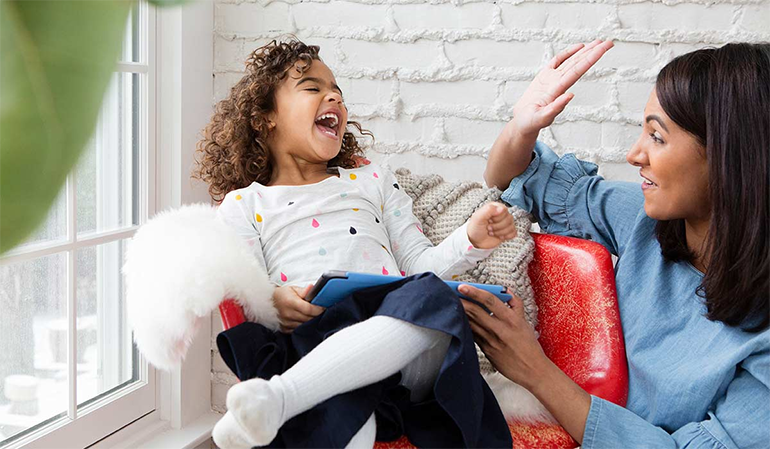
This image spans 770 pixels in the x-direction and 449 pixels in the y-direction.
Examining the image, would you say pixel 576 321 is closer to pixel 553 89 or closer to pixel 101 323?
pixel 553 89

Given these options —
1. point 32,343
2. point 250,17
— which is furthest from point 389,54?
point 32,343

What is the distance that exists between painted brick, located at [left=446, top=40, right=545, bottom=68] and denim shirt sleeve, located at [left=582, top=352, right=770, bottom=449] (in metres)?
1.00

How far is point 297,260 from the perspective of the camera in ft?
4.87

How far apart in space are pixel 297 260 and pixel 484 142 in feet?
2.47

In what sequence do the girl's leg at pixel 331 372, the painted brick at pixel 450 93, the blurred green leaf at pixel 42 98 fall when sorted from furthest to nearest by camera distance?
the painted brick at pixel 450 93 < the girl's leg at pixel 331 372 < the blurred green leaf at pixel 42 98

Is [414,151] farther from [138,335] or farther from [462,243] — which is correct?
[138,335]

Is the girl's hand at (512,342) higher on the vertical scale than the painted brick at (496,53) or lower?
lower

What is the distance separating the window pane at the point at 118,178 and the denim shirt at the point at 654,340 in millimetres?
999

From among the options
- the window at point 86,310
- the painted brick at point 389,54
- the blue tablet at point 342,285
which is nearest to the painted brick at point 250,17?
the painted brick at point 389,54

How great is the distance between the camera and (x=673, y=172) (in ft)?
4.27

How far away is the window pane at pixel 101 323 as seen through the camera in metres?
1.72

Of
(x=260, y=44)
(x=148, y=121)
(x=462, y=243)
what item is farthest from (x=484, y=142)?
(x=148, y=121)

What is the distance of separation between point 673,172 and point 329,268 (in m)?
0.71

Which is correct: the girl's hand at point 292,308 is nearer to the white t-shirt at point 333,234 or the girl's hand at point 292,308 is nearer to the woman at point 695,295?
the white t-shirt at point 333,234
